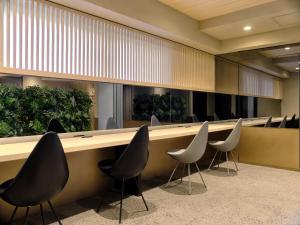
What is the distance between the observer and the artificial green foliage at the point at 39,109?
2354 mm

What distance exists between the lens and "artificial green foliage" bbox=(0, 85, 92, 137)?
2.35 m

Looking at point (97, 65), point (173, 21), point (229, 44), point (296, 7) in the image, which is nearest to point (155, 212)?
point (97, 65)

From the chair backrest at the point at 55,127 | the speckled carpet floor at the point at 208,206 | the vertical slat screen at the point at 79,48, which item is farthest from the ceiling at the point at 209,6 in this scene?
the speckled carpet floor at the point at 208,206

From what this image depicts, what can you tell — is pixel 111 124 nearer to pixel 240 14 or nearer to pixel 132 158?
pixel 132 158

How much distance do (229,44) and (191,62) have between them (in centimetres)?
88

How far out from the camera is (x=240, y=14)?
3.91 meters

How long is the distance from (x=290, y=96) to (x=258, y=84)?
706 millimetres

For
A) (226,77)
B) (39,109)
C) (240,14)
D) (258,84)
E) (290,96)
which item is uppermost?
(240,14)

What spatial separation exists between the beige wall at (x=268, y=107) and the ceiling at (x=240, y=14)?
1.20 meters

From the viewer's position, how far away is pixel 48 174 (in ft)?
5.67

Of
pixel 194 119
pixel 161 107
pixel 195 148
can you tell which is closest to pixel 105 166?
pixel 195 148

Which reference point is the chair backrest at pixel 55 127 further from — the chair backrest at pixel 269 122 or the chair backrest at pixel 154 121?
the chair backrest at pixel 269 122

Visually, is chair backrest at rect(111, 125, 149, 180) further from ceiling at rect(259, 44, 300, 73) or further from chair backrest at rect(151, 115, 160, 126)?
ceiling at rect(259, 44, 300, 73)

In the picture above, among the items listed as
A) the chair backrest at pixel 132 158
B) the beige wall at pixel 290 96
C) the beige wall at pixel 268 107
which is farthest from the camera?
the beige wall at pixel 268 107
